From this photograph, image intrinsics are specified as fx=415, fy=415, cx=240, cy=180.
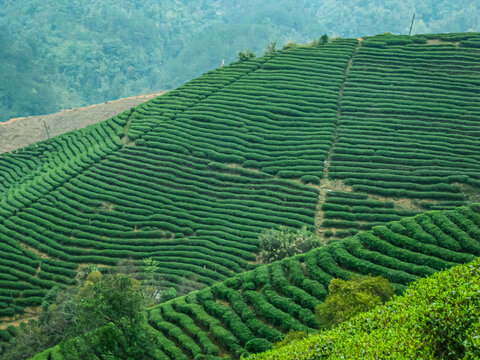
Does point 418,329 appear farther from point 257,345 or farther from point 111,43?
point 111,43

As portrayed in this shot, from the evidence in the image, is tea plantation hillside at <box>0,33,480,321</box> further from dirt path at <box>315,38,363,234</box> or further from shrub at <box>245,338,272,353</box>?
shrub at <box>245,338,272,353</box>

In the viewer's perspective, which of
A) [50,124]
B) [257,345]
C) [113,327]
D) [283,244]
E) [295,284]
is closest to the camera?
[113,327]

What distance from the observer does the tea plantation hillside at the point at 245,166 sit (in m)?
36.3

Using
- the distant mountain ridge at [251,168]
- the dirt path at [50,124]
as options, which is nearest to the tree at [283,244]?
the distant mountain ridge at [251,168]

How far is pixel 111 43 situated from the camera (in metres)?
176

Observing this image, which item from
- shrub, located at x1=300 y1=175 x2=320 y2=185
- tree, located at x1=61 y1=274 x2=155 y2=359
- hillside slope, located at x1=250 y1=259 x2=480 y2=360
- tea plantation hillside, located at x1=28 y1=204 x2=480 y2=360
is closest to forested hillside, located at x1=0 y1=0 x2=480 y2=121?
shrub, located at x1=300 y1=175 x2=320 y2=185

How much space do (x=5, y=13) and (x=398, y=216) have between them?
665 ft

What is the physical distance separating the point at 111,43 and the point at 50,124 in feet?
362

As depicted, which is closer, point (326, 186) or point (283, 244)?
point (283, 244)

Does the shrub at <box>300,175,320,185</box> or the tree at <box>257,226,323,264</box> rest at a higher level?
the shrub at <box>300,175,320,185</box>

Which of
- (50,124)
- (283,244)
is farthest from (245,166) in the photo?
(50,124)

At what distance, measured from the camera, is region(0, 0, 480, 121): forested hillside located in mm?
155250

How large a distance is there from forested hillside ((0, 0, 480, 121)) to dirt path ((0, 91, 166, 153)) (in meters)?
72.3

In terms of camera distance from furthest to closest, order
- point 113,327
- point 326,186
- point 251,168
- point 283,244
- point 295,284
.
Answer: point 251,168
point 326,186
point 283,244
point 295,284
point 113,327
